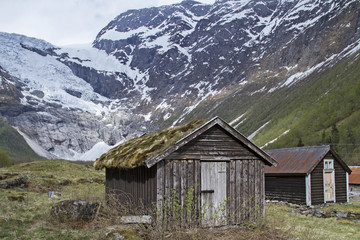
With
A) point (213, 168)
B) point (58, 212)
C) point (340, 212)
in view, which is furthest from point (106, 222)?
point (340, 212)

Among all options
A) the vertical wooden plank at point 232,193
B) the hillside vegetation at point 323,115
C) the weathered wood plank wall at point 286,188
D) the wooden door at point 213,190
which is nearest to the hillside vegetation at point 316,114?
the hillside vegetation at point 323,115

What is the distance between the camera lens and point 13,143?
520ft

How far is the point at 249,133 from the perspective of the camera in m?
128

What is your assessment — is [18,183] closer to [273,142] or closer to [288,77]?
[273,142]

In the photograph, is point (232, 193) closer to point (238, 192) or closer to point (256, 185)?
point (238, 192)

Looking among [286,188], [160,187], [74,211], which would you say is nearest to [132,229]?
[160,187]

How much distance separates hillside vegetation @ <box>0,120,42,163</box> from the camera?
492ft

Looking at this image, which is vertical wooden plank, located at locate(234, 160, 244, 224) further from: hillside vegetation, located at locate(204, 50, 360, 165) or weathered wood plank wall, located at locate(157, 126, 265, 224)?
hillside vegetation, located at locate(204, 50, 360, 165)

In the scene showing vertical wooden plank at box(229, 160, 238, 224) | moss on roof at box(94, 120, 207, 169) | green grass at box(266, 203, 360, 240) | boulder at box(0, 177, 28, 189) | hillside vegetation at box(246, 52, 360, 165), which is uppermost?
hillside vegetation at box(246, 52, 360, 165)

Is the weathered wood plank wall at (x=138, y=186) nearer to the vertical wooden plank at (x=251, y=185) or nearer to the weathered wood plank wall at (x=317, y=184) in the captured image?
the vertical wooden plank at (x=251, y=185)

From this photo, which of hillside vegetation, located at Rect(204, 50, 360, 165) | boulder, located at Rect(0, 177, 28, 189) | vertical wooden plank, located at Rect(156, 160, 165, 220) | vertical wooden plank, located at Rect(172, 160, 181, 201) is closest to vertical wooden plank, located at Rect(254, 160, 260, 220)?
vertical wooden plank, located at Rect(172, 160, 181, 201)

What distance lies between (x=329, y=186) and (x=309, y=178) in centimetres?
264

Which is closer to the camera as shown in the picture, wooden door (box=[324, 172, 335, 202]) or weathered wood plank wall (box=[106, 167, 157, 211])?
weathered wood plank wall (box=[106, 167, 157, 211])

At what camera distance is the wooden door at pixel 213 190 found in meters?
14.0
